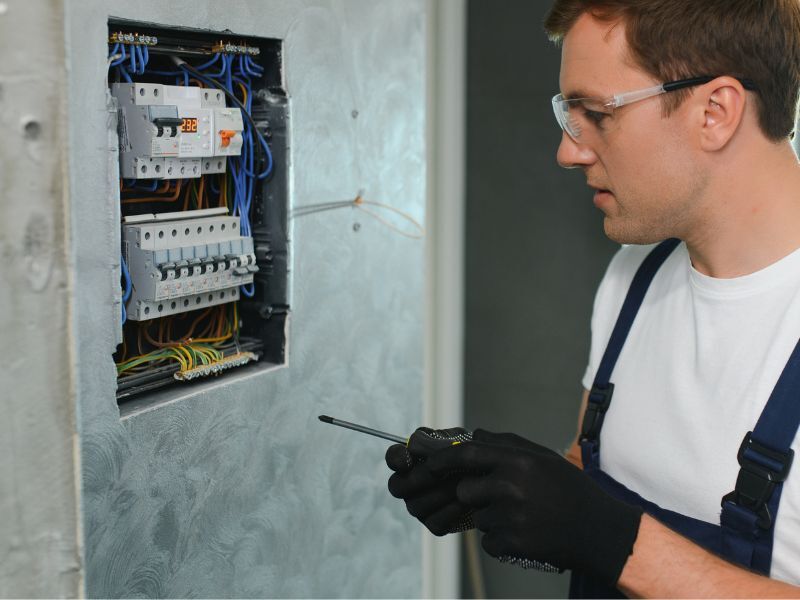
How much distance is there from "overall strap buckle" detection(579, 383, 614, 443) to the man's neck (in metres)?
0.30

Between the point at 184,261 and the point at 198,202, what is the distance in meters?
0.15

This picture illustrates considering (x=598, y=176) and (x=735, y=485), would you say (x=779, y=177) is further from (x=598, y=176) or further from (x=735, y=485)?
(x=735, y=485)

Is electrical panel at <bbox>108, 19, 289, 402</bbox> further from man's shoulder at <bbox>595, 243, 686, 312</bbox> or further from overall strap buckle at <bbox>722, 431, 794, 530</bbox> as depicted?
overall strap buckle at <bbox>722, 431, 794, 530</bbox>

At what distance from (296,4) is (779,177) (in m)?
0.83

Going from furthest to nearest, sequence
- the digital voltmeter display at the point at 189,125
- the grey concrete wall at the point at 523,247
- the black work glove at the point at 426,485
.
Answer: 1. the grey concrete wall at the point at 523,247
2. the digital voltmeter display at the point at 189,125
3. the black work glove at the point at 426,485

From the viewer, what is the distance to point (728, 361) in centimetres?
124

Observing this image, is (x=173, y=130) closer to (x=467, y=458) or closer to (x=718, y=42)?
(x=467, y=458)

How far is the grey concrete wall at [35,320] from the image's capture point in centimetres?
70

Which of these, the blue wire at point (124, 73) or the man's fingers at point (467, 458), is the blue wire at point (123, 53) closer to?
the blue wire at point (124, 73)

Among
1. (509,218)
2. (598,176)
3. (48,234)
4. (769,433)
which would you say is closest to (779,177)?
(598,176)

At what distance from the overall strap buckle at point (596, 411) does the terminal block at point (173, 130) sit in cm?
73

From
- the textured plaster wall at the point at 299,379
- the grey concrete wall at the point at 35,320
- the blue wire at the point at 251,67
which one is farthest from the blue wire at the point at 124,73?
the grey concrete wall at the point at 35,320

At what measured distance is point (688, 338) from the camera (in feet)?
4.39

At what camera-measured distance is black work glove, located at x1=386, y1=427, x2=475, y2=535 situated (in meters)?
1.17
